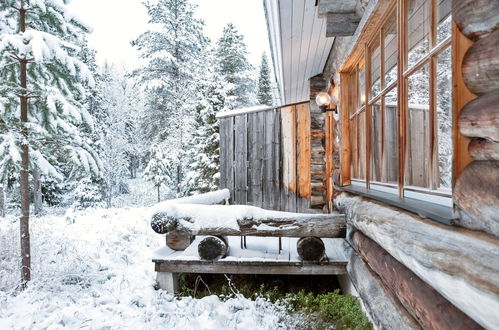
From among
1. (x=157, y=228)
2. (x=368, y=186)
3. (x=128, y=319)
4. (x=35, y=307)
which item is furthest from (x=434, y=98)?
(x=35, y=307)

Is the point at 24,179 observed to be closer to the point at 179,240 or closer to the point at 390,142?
the point at 179,240

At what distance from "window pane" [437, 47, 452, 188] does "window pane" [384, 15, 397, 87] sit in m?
0.78

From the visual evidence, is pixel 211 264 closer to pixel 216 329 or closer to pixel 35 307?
pixel 216 329

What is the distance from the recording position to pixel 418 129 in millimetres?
1962

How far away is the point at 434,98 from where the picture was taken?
170cm

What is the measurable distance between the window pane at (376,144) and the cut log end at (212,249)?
5.86ft

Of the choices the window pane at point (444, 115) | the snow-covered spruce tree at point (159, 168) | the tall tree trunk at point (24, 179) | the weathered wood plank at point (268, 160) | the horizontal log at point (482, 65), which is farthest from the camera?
the snow-covered spruce tree at point (159, 168)

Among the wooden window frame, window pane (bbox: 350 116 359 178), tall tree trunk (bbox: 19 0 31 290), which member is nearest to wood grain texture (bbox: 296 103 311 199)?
window pane (bbox: 350 116 359 178)

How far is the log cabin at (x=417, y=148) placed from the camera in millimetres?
1021

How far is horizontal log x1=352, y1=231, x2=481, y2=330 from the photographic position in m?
1.15

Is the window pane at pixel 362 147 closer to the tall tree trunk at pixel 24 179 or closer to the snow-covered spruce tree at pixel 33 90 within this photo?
the snow-covered spruce tree at pixel 33 90

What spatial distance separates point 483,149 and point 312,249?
2.39 m

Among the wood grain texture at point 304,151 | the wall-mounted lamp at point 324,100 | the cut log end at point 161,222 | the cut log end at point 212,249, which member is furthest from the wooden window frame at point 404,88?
the wood grain texture at point 304,151

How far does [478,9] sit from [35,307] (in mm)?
4467
